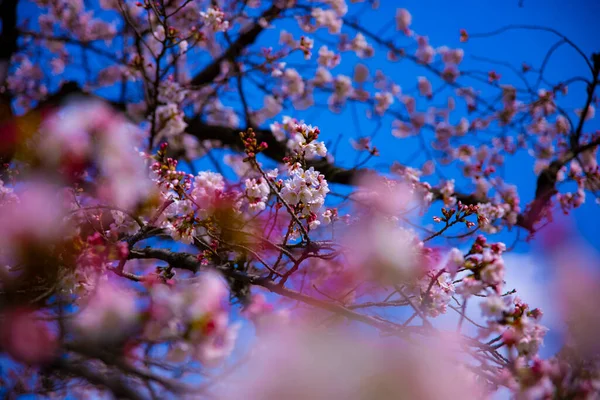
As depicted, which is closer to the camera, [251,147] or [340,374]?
[340,374]

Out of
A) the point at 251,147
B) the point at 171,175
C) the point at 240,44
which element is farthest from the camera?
the point at 240,44

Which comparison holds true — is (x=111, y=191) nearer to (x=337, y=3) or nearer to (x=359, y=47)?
(x=337, y=3)

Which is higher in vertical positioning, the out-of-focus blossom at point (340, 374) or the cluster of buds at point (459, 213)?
the cluster of buds at point (459, 213)

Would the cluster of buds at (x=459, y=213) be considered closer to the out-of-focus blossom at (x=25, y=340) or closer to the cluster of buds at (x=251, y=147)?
the cluster of buds at (x=251, y=147)

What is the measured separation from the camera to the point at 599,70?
12.1ft

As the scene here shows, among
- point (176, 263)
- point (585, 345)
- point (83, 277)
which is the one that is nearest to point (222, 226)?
point (176, 263)

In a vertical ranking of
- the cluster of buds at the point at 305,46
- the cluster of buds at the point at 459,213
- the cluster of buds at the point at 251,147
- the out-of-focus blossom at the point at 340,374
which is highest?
the cluster of buds at the point at 305,46

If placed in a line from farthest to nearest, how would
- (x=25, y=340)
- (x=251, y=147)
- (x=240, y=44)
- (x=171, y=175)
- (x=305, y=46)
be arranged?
(x=240, y=44), (x=305, y=46), (x=171, y=175), (x=251, y=147), (x=25, y=340)

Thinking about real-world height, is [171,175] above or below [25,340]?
above

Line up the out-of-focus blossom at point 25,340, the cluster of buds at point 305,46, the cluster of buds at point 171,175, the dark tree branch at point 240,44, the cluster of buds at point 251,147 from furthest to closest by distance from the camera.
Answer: the dark tree branch at point 240,44
the cluster of buds at point 305,46
the cluster of buds at point 171,175
the cluster of buds at point 251,147
the out-of-focus blossom at point 25,340

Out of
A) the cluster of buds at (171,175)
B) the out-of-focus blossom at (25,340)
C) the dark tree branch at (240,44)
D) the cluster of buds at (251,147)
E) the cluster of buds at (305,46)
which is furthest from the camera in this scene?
the dark tree branch at (240,44)

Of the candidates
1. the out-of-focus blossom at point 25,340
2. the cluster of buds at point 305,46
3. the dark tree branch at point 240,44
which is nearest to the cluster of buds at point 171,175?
the out-of-focus blossom at point 25,340

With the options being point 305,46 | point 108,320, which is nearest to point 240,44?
point 305,46

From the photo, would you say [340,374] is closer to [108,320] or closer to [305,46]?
[108,320]
